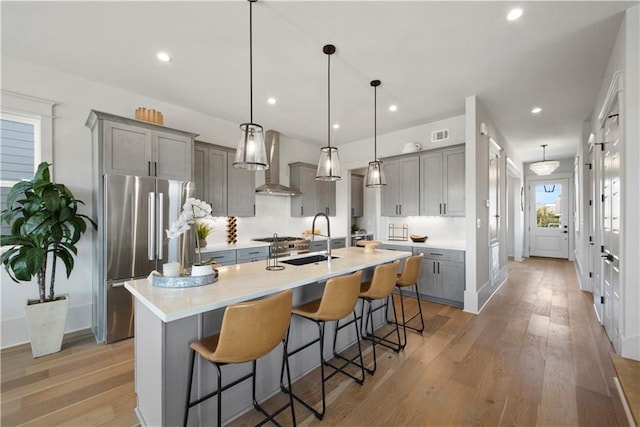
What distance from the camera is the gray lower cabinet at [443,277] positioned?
13.1 feet

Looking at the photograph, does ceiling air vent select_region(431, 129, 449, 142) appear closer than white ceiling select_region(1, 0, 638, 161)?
No

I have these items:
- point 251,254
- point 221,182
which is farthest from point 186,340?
point 221,182

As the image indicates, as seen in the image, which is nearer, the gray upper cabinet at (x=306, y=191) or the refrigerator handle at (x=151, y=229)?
the refrigerator handle at (x=151, y=229)

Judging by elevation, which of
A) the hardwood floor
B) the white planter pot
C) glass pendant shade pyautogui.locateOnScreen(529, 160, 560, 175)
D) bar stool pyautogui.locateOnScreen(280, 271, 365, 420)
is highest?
glass pendant shade pyautogui.locateOnScreen(529, 160, 560, 175)

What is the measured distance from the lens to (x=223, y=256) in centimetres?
390

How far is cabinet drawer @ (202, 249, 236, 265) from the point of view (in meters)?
3.75

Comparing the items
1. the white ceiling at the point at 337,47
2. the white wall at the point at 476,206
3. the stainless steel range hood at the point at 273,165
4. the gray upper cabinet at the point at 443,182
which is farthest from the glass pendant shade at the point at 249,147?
the gray upper cabinet at the point at 443,182

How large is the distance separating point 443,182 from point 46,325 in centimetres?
530

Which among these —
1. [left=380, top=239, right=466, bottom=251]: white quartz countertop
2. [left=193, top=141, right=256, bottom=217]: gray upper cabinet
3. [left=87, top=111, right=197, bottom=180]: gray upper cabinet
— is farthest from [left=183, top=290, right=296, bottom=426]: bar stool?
[left=380, top=239, right=466, bottom=251]: white quartz countertop

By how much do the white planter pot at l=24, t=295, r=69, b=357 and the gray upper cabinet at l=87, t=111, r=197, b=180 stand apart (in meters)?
1.45

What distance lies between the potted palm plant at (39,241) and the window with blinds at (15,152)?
1.12ft

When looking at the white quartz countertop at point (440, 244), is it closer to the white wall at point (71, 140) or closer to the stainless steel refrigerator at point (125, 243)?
the stainless steel refrigerator at point (125, 243)

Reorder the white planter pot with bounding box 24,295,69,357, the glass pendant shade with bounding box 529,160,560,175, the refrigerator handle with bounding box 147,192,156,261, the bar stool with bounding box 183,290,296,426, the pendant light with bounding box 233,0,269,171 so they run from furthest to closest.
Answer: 1. the glass pendant shade with bounding box 529,160,560,175
2. the refrigerator handle with bounding box 147,192,156,261
3. the white planter pot with bounding box 24,295,69,357
4. the pendant light with bounding box 233,0,269,171
5. the bar stool with bounding box 183,290,296,426

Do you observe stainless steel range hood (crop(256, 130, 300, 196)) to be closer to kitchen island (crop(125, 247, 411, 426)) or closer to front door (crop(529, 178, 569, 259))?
kitchen island (crop(125, 247, 411, 426))
